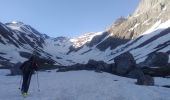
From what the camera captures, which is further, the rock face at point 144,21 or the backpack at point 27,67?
the rock face at point 144,21

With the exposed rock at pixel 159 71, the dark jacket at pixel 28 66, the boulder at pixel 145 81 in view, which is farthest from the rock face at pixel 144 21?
the dark jacket at pixel 28 66

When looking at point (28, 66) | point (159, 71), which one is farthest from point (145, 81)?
point (159, 71)

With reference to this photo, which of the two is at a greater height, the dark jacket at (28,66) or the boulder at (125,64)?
the boulder at (125,64)

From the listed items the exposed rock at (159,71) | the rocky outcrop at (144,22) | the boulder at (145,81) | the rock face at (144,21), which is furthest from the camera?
the rock face at (144,21)

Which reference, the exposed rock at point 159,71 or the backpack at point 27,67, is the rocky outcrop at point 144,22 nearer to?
the exposed rock at point 159,71

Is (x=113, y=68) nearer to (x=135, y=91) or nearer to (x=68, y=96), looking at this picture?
(x=135, y=91)

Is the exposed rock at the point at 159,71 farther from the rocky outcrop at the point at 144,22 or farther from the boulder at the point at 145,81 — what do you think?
the rocky outcrop at the point at 144,22

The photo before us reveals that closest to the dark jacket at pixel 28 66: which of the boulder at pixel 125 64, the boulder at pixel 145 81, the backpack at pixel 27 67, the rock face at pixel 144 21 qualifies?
the backpack at pixel 27 67

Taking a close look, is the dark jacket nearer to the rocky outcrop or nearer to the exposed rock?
the exposed rock

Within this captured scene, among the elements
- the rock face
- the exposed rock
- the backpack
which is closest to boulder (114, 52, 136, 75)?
the exposed rock

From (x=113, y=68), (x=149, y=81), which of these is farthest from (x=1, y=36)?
(x=149, y=81)

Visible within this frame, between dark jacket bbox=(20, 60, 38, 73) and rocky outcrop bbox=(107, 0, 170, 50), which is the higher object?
rocky outcrop bbox=(107, 0, 170, 50)

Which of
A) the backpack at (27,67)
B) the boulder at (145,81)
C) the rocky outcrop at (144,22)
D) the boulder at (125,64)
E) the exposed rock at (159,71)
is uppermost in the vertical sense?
the rocky outcrop at (144,22)

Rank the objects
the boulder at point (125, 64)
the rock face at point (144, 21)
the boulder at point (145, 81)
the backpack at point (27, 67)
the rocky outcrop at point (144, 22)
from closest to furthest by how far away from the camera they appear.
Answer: the backpack at point (27, 67)
the boulder at point (145, 81)
the boulder at point (125, 64)
the rocky outcrop at point (144, 22)
the rock face at point (144, 21)
